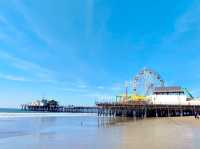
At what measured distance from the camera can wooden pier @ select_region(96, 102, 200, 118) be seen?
48531mm

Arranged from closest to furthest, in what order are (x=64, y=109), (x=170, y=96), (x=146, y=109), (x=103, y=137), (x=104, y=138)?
(x=104, y=138) → (x=103, y=137) → (x=146, y=109) → (x=170, y=96) → (x=64, y=109)

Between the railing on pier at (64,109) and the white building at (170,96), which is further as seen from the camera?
the railing on pier at (64,109)

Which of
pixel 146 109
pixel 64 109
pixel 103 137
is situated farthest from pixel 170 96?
pixel 64 109

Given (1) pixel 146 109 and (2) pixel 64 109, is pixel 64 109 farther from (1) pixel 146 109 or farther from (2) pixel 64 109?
(1) pixel 146 109

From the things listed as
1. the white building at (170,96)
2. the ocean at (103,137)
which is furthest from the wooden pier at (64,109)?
the ocean at (103,137)

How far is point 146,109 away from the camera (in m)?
49.1

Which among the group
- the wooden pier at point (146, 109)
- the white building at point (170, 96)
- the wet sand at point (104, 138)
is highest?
the white building at point (170, 96)

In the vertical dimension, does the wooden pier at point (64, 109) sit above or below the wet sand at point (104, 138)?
above

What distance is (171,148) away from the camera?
41.4 ft

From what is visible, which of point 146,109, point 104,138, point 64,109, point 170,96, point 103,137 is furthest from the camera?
point 64,109

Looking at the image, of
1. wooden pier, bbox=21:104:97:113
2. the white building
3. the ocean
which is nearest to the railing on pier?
wooden pier, bbox=21:104:97:113

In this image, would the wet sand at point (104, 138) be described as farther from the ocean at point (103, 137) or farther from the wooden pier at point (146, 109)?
the wooden pier at point (146, 109)

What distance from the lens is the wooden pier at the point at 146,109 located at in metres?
48.5

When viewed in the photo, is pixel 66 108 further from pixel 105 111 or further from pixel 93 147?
pixel 93 147
